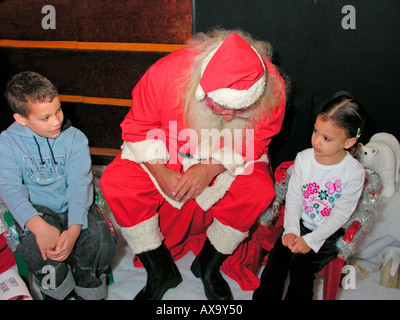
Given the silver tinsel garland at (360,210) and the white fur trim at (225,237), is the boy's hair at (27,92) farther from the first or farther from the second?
the silver tinsel garland at (360,210)

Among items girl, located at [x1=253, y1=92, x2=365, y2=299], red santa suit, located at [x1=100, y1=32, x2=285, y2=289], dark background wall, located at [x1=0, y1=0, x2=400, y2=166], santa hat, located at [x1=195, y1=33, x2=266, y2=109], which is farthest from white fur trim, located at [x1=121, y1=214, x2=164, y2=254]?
dark background wall, located at [x1=0, y1=0, x2=400, y2=166]

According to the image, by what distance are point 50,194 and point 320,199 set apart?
1102 mm

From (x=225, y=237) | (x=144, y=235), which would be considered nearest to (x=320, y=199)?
(x=225, y=237)

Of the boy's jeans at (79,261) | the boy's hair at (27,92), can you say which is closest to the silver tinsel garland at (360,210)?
the boy's jeans at (79,261)

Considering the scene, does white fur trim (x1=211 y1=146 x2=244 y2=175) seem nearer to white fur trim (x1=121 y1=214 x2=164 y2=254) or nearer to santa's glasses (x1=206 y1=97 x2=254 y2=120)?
santa's glasses (x1=206 y1=97 x2=254 y2=120)

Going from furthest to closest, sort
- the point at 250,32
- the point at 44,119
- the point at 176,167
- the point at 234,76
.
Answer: the point at 250,32, the point at 176,167, the point at 44,119, the point at 234,76

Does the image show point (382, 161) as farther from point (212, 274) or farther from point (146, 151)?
point (146, 151)

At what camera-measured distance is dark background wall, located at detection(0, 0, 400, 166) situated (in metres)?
1.91

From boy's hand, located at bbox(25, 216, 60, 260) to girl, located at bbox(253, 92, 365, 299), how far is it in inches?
32.0

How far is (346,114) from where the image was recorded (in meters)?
1.39

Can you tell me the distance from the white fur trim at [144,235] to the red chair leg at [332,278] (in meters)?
0.71

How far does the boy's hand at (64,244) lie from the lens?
4.64 ft

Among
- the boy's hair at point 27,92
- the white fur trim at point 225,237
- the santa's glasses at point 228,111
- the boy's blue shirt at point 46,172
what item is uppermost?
the boy's hair at point 27,92

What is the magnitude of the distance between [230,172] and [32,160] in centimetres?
80
